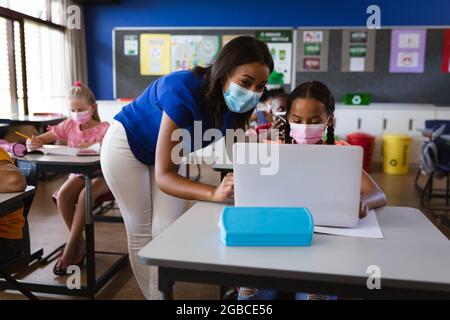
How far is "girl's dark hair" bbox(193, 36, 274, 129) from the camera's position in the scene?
1243mm

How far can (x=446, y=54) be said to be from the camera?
5.64 meters

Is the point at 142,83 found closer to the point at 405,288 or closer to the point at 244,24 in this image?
the point at 244,24

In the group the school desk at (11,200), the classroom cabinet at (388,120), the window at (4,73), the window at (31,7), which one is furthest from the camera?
the classroom cabinet at (388,120)

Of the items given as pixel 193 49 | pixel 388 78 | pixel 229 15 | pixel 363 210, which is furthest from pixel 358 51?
pixel 363 210

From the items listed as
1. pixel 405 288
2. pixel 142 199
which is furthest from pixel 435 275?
pixel 142 199

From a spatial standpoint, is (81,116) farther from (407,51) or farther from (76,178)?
(407,51)

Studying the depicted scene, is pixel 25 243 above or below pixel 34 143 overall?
below

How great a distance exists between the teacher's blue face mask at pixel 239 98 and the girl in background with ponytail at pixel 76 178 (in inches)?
44.0

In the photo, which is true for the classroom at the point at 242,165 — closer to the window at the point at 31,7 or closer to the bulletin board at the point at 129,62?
the window at the point at 31,7

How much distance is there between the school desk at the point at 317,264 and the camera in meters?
0.80

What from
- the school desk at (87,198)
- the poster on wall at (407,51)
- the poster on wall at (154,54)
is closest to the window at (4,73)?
the poster on wall at (154,54)

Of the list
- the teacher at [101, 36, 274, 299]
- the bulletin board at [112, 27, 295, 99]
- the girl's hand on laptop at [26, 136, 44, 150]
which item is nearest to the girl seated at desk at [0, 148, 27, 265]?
the teacher at [101, 36, 274, 299]

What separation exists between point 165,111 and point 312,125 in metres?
0.45

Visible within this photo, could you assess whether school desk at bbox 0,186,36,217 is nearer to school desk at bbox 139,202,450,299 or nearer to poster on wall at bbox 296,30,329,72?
school desk at bbox 139,202,450,299
